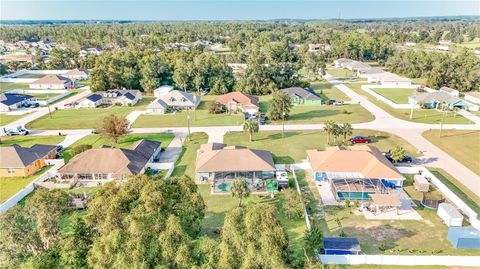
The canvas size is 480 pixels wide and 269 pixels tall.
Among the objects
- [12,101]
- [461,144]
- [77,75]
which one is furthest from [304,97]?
[77,75]

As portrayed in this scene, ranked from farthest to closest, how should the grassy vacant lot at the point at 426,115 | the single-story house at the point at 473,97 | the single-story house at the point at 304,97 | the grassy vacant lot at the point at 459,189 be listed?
the single-story house at the point at 304,97
the single-story house at the point at 473,97
the grassy vacant lot at the point at 426,115
the grassy vacant lot at the point at 459,189

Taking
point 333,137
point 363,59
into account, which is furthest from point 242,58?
→ point 333,137

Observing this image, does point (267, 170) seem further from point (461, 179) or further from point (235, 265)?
point (461, 179)

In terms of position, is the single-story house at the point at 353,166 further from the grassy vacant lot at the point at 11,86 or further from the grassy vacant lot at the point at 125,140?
the grassy vacant lot at the point at 11,86

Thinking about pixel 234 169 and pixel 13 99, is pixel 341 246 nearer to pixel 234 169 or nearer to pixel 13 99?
pixel 234 169

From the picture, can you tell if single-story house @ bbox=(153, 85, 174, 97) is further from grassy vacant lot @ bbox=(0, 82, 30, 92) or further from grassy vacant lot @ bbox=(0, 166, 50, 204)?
grassy vacant lot @ bbox=(0, 166, 50, 204)

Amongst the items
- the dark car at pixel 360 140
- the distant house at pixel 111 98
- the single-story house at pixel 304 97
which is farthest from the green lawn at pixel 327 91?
the distant house at pixel 111 98
